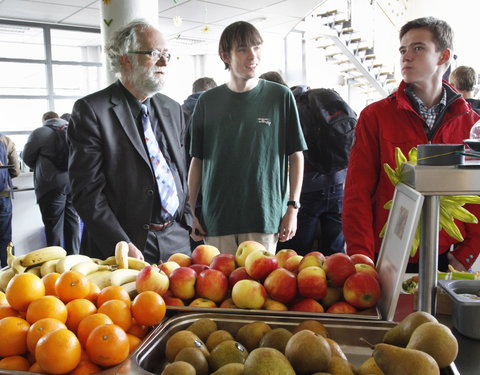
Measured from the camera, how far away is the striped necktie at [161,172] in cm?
202

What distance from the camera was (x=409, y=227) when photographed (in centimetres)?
105

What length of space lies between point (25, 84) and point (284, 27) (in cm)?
453

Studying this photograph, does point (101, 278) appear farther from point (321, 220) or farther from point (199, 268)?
point (321, 220)

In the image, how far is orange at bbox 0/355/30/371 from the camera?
3.22ft

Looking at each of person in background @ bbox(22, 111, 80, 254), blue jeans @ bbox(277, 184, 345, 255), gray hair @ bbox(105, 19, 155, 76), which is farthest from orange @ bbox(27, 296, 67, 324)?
person in background @ bbox(22, 111, 80, 254)

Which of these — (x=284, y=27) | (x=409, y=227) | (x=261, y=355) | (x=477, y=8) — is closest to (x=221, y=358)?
(x=261, y=355)

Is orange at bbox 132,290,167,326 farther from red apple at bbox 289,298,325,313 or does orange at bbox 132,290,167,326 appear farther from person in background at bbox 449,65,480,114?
person in background at bbox 449,65,480,114

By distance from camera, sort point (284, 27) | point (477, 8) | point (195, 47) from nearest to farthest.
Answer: point (284, 27) → point (195, 47) → point (477, 8)

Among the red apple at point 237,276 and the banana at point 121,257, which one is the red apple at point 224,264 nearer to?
the red apple at point 237,276

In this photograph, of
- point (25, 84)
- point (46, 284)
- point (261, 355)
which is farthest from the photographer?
point (25, 84)

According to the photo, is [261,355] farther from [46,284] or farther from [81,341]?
[46,284]

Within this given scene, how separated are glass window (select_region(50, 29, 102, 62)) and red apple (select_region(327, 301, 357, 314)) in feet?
23.9

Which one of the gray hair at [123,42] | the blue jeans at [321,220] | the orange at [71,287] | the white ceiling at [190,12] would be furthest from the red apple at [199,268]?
the white ceiling at [190,12]

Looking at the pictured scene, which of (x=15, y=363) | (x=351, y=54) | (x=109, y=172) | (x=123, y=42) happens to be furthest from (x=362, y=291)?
(x=351, y=54)
